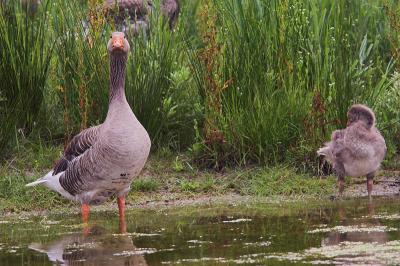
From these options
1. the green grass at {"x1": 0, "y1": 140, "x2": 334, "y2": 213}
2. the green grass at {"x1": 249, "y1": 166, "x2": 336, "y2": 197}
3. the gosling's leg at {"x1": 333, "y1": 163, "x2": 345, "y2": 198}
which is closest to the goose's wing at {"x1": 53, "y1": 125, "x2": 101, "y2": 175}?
the green grass at {"x1": 0, "y1": 140, "x2": 334, "y2": 213}

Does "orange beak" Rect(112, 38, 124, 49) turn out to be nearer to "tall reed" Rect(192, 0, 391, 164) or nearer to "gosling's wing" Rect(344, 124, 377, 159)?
"tall reed" Rect(192, 0, 391, 164)

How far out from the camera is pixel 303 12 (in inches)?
427

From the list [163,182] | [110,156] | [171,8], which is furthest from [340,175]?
[171,8]

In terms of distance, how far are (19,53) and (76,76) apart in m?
0.68

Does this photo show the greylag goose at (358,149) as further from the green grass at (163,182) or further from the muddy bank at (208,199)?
the green grass at (163,182)

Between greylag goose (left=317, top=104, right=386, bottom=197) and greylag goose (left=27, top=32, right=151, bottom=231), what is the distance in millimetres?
2170

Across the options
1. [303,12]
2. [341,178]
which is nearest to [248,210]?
[341,178]

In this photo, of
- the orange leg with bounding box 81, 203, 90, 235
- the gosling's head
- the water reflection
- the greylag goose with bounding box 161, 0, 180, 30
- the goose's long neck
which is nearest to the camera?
the water reflection

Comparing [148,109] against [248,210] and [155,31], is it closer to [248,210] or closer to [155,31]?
[155,31]

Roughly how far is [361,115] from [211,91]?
68.7 inches

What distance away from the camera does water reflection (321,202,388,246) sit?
24.0 ft

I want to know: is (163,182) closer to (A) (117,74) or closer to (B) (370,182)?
(A) (117,74)

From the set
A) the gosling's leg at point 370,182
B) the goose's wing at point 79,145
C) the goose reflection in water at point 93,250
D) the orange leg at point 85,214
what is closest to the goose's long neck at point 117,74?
the goose's wing at point 79,145

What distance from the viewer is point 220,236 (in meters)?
7.79
